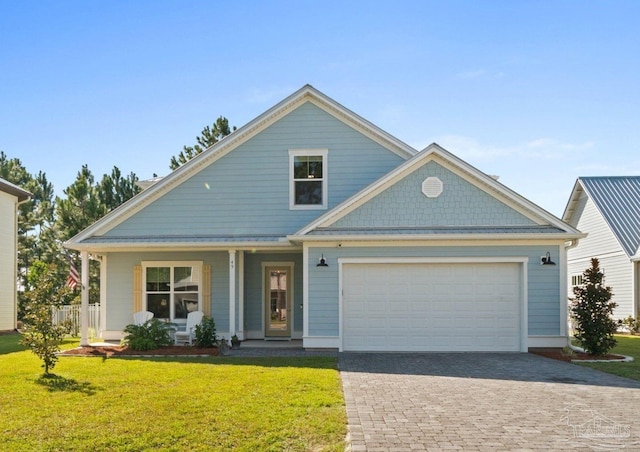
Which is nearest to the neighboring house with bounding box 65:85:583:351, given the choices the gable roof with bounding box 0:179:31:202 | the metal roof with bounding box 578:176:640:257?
the gable roof with bounding box 0:179:31:202

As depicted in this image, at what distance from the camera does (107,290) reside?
55.7ft

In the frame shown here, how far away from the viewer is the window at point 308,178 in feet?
54.2

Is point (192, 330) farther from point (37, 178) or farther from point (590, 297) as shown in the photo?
point (37, 178)

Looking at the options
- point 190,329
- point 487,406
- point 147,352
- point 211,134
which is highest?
point 211,134

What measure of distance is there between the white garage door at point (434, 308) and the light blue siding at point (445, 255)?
1.00 ft

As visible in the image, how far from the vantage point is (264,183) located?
16578mm

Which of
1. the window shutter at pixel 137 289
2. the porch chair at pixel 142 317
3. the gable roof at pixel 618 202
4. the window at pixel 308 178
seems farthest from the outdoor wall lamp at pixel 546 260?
the window shutter at pixel 137 289

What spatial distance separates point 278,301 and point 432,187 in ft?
20.1

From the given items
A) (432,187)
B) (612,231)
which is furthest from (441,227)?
(612,231)

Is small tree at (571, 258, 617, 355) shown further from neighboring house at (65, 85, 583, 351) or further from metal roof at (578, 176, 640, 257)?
metal roof at (578, 176, 640, 257)

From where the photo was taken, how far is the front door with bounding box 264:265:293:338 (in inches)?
668

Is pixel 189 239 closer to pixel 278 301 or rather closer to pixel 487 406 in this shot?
pixel 278 301

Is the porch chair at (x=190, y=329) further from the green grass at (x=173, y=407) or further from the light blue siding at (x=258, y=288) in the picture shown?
the green grass at (x=173, y=407)

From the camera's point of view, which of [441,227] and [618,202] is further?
[618,202]
